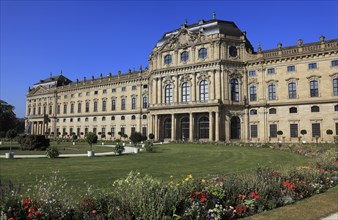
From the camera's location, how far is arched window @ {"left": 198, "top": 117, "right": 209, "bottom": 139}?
173 ft

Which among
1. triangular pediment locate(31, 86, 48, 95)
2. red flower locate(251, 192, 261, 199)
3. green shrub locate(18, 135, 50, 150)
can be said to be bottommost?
red flower locate(251, 192, 261, 199)

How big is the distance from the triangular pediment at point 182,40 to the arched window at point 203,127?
1495 centimetres

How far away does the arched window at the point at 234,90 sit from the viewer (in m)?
51.7

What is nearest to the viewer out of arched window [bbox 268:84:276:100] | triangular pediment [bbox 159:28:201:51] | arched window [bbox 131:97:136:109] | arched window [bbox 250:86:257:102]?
arched window [bbox 268:84:276:100]

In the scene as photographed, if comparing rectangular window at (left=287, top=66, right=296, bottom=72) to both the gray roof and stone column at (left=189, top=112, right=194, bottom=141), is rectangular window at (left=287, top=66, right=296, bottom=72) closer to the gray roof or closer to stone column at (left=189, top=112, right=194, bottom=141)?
the gray roof

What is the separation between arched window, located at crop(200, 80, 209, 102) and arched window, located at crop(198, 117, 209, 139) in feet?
12.3

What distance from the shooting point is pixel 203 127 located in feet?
175

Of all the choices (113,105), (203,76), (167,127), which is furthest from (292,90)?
(113,105)

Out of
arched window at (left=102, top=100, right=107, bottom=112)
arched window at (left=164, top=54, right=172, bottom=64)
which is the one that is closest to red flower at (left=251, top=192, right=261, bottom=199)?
arched window at (left=164, top=54, right=172, bottom=64)

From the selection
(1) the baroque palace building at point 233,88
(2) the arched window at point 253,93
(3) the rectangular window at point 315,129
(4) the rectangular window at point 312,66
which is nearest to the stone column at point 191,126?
(1) the baroque palace building at point 233,88

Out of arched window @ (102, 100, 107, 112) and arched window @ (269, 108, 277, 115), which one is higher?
arched window @ (102, 100, 107, 112)

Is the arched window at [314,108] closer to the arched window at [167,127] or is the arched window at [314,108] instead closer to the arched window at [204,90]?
the arched window at [204,90]

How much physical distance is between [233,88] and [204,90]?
17.3 feet

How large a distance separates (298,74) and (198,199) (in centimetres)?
4546
